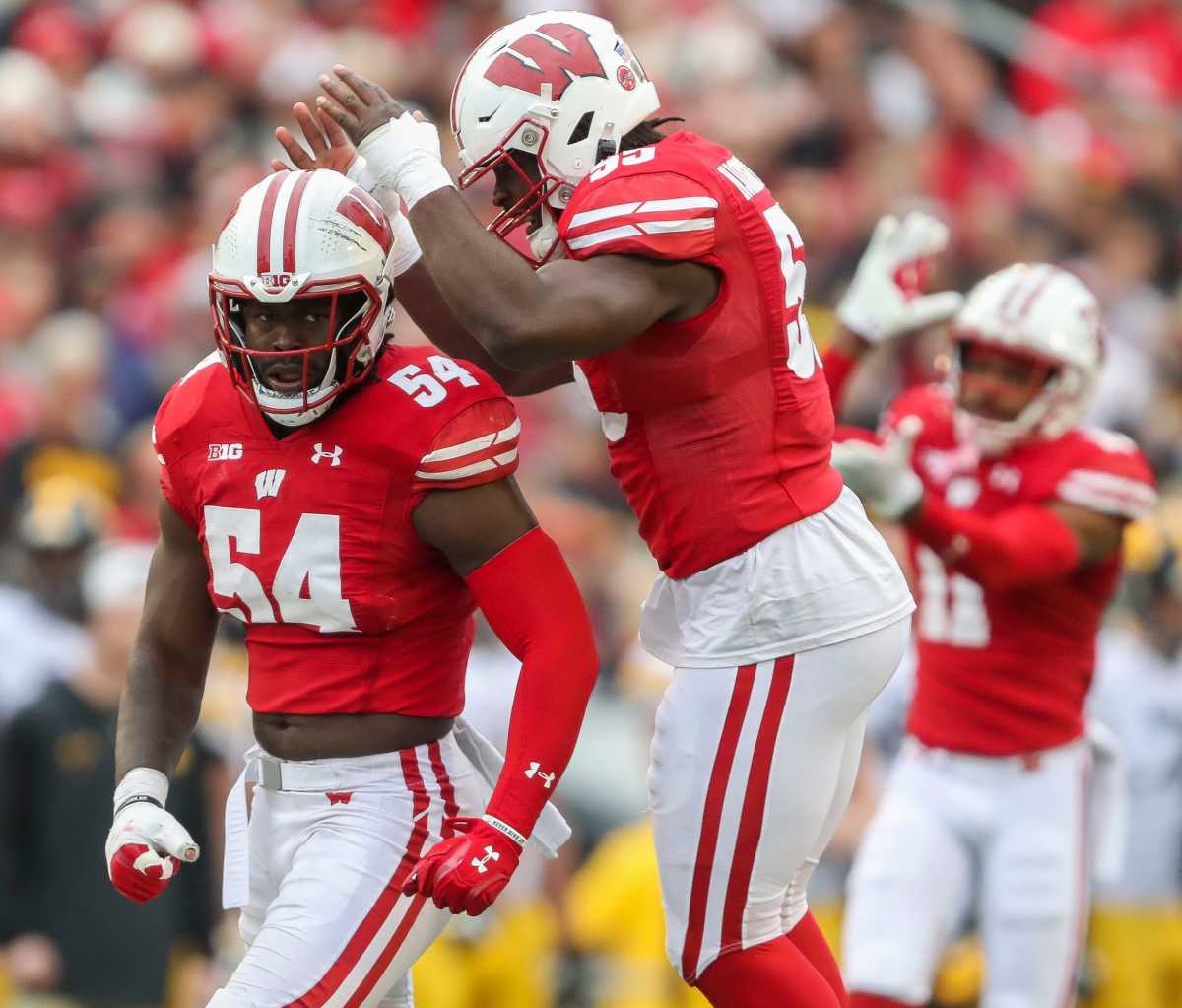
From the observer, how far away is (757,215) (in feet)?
12.6

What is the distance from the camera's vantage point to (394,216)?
4160mm

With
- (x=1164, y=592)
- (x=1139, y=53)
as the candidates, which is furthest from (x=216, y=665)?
(x=1139, y=53)

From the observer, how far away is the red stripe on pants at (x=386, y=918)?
145 inches

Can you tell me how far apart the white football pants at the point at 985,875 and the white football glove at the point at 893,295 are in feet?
3.93

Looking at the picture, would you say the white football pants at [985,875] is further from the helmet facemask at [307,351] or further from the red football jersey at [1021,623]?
the helmet facemask at [307,351]

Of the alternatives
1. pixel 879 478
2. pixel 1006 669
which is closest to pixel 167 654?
pixel 879 478

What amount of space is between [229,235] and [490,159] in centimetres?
50

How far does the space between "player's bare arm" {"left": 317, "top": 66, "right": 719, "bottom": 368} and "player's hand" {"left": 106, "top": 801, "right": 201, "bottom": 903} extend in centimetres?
106

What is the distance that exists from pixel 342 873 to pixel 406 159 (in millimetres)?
1251

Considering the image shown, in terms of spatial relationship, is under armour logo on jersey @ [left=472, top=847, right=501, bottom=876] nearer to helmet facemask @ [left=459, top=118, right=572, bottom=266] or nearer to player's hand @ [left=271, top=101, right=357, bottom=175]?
helmet facemask @ [left=459, top=118, right=572, bottom=266]

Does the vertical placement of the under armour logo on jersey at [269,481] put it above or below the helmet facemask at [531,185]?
below

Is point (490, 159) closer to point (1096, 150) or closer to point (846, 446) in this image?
point (846, 446)

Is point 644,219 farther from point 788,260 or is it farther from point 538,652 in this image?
point 538,652

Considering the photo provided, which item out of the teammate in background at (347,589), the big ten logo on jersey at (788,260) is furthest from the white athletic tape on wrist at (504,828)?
the big ten logo on jersey at (788,260)
